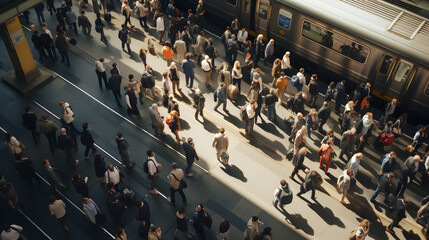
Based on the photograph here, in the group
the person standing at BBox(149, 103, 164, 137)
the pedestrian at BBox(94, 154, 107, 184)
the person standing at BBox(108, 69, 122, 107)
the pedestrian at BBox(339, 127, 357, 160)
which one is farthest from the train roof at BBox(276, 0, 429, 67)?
the pedestrian at BBox(94, 154, 107, 184)

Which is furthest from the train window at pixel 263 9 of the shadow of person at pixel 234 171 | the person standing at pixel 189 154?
the person standing at pixel 189 154

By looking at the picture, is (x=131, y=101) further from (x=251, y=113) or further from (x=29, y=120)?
(x=251, y=113)

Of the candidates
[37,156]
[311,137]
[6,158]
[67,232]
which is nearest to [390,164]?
[311,137]

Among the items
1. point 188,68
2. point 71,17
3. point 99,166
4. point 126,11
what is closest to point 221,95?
point 188,68

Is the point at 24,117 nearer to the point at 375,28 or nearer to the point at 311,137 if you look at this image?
the point at 311,137

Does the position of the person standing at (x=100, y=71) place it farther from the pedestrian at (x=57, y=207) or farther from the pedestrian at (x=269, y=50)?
the pedestrian at (x=269, y=50)

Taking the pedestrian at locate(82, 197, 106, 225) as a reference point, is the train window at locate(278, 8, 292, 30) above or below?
above

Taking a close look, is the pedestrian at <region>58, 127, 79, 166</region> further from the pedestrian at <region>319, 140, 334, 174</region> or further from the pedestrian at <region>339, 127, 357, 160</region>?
the pedestrian at <region>339, 127, 357, 160</region>

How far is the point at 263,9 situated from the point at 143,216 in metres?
10.7

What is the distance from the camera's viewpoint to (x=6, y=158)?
1593 centimetres

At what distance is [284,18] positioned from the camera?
18625 mm

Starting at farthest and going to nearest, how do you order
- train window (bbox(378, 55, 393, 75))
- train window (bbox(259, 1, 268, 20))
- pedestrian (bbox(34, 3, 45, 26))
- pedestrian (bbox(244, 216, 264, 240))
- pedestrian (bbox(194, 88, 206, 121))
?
pedestrian (bbox(34, 3, 45, 26)), train window (bbox(259, 1, 268, 20)), pedestrian (bbox(194, 88, 206, 121)), train window (bbox(378, 55, 393, 75)), pedestrian (bbox(244, 216, 264, 240))

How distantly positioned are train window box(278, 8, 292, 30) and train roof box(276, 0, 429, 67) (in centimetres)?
58

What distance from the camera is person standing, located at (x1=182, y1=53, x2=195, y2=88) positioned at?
1788 centimetres
